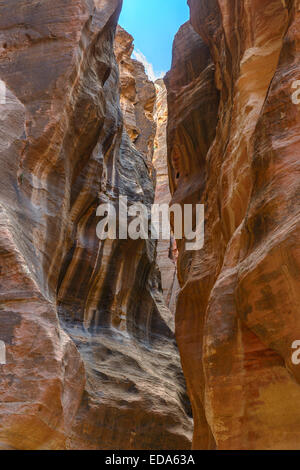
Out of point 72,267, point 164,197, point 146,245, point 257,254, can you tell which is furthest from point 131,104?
point 257,254

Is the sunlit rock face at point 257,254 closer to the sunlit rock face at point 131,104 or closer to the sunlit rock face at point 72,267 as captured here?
the sunlit rock face at point 72,267

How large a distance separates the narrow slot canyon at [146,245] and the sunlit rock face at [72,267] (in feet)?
0.10

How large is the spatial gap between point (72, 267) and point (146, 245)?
9.71 feet

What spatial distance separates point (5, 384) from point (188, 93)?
9164 millimetres

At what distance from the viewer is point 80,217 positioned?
43.8ft

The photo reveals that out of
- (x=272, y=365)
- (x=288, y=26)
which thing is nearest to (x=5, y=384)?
(x=272, y=365)

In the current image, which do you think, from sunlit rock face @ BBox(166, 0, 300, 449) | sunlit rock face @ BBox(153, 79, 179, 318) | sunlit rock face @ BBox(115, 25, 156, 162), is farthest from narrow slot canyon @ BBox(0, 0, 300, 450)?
sunlit rock face @ BBox(115, 25, 156, 162)

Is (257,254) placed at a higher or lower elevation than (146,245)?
lower

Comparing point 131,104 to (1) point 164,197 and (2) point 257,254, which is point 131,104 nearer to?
(1) point 164,197

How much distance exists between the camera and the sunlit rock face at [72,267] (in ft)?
22.5

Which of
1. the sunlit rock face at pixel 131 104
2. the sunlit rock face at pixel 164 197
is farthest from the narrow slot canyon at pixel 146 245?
the sunlit rock face at pixel 131 104

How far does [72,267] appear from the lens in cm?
1320

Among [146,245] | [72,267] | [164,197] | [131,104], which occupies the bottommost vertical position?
[72,267]

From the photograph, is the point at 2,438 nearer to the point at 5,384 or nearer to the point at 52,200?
the point at 5,384
